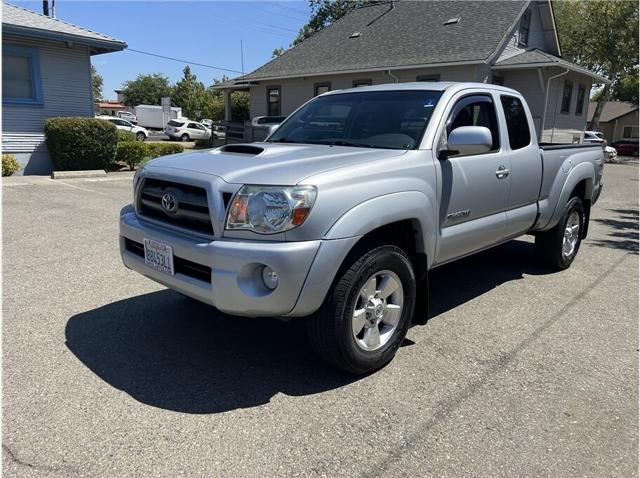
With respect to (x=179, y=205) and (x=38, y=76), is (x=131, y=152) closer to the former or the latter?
(x=38, y=76)

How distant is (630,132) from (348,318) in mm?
63032

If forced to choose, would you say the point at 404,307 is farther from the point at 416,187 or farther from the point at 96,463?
the point at 96,463

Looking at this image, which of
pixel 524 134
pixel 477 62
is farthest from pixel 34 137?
pixel 477 62

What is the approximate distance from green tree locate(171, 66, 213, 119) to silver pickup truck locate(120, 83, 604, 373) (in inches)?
2361

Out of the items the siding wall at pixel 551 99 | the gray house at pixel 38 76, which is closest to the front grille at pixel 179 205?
the gray house at pixel 38 76

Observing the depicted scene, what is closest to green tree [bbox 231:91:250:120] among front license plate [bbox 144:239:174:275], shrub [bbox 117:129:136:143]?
shrub [bbox 117:129:136:143]

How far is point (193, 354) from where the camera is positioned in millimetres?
3512

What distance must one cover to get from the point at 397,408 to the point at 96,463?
1.64 metres

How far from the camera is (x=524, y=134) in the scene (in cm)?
488

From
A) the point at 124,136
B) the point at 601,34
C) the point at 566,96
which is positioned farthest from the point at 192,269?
the point at 601,34

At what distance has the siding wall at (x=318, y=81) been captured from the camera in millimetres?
19969

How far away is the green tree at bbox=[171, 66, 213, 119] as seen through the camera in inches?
2594

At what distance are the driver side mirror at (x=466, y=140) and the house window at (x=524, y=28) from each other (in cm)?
2099

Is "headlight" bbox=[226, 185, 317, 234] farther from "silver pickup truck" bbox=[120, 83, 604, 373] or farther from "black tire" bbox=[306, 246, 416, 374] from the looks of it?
"black tire" bbox=[306, 246, 416, 374]
